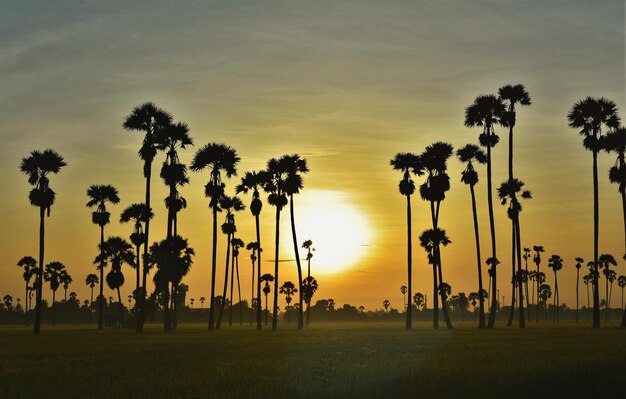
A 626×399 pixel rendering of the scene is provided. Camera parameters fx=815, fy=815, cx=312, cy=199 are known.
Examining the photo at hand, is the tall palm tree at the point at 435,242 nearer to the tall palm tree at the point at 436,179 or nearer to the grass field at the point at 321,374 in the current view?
the tall palm tree at the point at 436,179

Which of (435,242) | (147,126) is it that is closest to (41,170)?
(147,126)

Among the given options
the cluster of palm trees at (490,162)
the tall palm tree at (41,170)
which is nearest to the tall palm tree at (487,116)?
the cluster of palm trees at (490,162)

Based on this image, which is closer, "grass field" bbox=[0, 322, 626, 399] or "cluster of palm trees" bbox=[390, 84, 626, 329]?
"grass field" bbox=[0, 322, 626, 399]

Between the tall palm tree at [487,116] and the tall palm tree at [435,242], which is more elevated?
the tall palm tree at [487,116]

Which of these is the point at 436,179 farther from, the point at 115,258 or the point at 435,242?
the point at 115,258

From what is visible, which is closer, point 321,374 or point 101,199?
point 321,374

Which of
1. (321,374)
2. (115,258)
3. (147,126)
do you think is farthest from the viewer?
(115,258)

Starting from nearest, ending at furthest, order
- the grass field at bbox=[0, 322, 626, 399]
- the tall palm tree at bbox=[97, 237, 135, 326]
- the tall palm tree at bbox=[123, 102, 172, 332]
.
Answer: the grass field at bbox=[0, 322, 626, 399] → the tall palm tree at bbox=[123, 102, 172, 332] → the tall palm tree at bbox=[97, 237, 135, 326]

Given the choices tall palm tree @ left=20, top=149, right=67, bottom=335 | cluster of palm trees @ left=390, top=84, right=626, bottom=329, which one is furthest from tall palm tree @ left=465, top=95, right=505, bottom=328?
tall palm tree @ left=20, top=149, right=67, bottom=335

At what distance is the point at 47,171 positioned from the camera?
80.7 meters

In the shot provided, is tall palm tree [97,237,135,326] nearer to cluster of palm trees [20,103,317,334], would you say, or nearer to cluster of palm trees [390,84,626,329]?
cluster of palm trees [20,103,317,334]

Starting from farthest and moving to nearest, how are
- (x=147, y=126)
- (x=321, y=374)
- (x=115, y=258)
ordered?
(x=115, y=258) < (x=147, y=126) < (x=321, y=374)

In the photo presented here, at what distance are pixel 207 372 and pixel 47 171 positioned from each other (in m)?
55.9

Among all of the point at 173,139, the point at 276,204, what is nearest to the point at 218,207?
the point at 276,204
